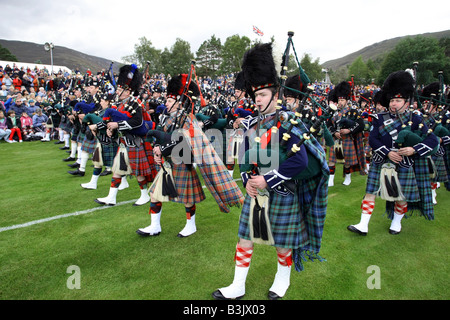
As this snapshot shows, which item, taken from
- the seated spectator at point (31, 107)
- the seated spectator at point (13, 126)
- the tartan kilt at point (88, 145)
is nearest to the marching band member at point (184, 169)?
the tartan kilt at point (88, 145)

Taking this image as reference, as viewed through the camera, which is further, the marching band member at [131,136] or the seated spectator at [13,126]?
the seated spectator at [13,126]

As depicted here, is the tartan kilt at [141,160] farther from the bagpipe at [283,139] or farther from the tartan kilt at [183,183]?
the bagpipe at [283,139]

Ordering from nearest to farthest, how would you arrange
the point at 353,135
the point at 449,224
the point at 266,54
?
the point at 266,54 < the point at 449,224 < the point at 353,135

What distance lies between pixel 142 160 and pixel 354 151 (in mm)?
4859

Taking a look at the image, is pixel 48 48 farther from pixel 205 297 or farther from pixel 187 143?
pixel 205 297

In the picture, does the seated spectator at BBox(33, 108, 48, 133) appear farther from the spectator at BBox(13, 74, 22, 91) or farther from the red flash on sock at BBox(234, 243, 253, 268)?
the red flash on sock at BBox(234, 243, 253, 268)

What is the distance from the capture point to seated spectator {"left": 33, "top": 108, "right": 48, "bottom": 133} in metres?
13.9

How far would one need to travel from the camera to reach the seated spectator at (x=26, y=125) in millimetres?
13391

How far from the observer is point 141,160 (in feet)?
16.3

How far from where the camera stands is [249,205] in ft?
8.60

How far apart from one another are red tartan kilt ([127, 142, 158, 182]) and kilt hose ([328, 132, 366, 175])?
14.7ft

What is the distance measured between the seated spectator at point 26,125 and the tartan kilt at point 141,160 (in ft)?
37.4
